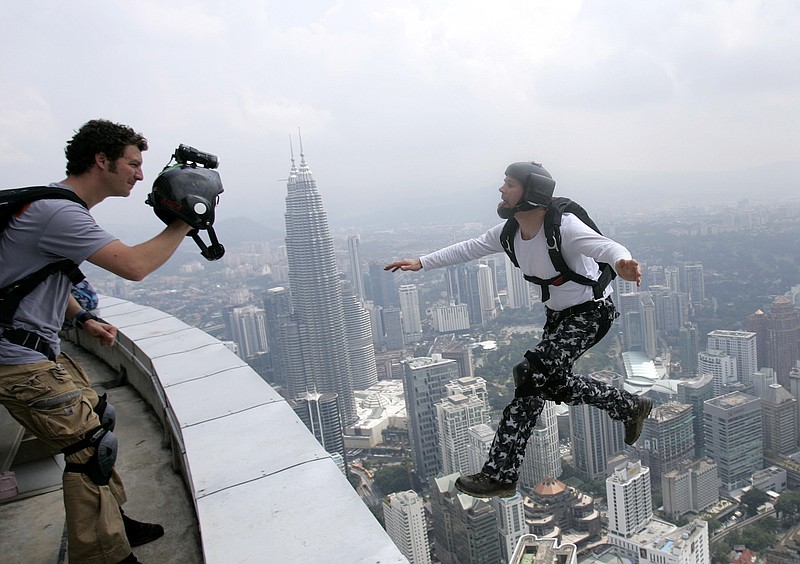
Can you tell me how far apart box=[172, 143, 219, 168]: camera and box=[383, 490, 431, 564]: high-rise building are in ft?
33.3

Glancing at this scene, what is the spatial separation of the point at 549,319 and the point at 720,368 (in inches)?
981

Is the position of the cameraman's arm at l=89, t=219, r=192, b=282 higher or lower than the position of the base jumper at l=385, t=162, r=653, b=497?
higher

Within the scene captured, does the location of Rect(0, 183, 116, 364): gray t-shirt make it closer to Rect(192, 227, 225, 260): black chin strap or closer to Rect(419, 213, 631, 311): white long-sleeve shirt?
Rect(192, 227, 225, 260): black chin strap

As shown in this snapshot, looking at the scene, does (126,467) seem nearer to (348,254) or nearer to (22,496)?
(22,496)

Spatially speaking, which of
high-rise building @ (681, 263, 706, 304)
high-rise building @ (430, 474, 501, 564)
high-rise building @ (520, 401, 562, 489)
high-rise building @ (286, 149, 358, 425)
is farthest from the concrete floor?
high-rise building @ (681, 263, 706, 304)

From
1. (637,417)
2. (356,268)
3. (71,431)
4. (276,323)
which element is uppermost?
(71,431)

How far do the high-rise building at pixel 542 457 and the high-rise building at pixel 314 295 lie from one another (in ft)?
36.8

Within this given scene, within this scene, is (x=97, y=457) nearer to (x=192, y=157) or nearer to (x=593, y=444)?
(x=192, y=157)

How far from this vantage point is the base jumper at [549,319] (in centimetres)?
181

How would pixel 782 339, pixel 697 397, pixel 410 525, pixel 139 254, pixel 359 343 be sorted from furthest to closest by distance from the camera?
pixel 359 343, pixel 782 339, pixel 697 397, pixel 410 525, pixel 139 254

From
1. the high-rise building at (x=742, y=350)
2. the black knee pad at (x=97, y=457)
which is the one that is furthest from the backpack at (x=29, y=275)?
the high-rise building at (x=742, y=350)

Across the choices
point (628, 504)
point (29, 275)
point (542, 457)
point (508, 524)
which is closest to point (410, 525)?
point (508, 524)

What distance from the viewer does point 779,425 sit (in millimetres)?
19344

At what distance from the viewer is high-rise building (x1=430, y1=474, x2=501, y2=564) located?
10.3 metres
